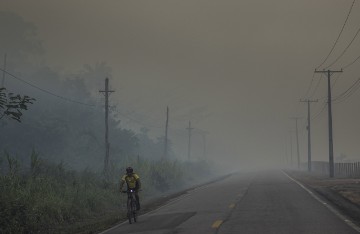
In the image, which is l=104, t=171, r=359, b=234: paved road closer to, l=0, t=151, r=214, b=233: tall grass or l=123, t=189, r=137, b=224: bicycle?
l=123, t=189, r=137, b=224: bicycle

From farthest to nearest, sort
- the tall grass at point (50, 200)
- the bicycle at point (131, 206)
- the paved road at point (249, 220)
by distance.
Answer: the bicycle at point (131, 206)
the tall grass at point (50, 200)
the paved road at point (249, 220)

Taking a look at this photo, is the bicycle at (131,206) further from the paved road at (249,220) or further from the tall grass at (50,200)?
the tall grass at (50,200)

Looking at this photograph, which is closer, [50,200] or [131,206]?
[131,206]

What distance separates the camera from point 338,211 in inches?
707

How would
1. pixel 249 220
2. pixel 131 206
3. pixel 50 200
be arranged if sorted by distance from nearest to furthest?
1. pixel 249 220
2. pixel 131 206
3. pixel 50 200

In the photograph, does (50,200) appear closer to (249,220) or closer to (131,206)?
(131,206)

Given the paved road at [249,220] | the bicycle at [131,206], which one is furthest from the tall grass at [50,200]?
the paved road at [249,220]

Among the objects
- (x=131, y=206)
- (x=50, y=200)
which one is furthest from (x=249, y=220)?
(x=50, y=200)

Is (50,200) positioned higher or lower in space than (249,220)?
higher

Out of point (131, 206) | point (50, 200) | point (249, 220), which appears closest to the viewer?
point (249, 220)

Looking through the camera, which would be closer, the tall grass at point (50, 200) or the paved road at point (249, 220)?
the paved road at point (249, 220)

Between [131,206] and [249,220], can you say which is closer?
[249,220]

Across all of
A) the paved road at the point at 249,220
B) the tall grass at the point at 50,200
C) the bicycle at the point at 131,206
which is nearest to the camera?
the paved road at the point at 249,220

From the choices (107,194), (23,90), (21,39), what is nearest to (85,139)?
(23,90)
